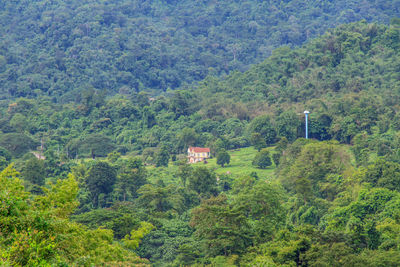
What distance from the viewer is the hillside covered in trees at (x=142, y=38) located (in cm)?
7794

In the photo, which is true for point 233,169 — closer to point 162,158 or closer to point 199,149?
point 199,149

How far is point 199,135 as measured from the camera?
160ft

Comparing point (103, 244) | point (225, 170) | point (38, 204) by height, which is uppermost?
point (38, 204)

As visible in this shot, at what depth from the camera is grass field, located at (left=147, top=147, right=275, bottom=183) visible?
4009 centimetres

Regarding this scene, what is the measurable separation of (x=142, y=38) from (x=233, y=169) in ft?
164

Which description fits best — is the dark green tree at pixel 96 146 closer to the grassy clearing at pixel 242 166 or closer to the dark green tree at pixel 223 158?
the grassy clearing at pixel 242 166

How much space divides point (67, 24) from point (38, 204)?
72357mm

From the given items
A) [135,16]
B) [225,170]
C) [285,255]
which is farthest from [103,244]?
[135,16]

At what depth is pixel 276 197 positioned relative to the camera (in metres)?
28.0

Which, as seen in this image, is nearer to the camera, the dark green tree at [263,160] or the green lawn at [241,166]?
the green lawn at [241,166]

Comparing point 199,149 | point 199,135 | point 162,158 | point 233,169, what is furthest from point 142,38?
point 233,169

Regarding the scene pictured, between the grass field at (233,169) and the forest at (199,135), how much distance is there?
0.50 feet

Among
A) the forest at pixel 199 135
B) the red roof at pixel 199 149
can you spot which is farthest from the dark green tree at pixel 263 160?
the red roof at pixel 199 149

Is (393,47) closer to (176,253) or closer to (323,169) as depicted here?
(323,169)
